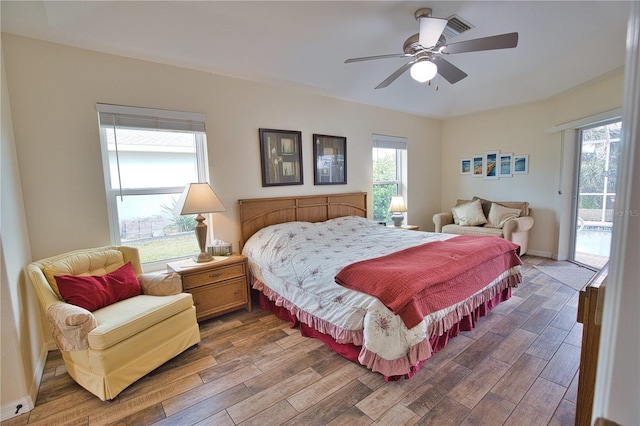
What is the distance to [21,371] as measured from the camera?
1734 millimetres

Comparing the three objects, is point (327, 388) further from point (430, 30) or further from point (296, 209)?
point (430, 30)

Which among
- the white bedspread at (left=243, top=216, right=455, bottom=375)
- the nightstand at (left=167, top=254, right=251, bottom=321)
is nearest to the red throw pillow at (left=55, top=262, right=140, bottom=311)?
the nightstand at (left=167, top=254, right=251, bottom=321)

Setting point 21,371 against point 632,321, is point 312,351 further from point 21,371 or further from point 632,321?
point 632,321

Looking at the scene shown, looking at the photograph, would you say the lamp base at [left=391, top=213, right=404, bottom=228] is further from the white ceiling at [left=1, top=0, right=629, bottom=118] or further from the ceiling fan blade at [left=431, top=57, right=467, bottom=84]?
the ceiling fan blade at [left=431, top=57, right=467, bottom=84]

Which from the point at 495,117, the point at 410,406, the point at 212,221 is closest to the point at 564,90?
the point at 495,117

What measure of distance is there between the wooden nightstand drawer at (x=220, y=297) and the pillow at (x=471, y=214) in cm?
377

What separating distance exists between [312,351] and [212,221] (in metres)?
1.76

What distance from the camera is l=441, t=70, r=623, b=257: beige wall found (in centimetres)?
400

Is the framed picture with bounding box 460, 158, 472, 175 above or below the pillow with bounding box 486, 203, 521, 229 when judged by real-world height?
above

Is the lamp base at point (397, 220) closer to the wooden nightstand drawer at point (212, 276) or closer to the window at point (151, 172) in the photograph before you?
the wooden nightstand drawer at point (212, 276)

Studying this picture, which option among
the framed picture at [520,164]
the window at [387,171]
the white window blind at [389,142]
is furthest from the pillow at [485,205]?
the white window blind at [389,142]

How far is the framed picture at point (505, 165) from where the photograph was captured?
16.2 ft

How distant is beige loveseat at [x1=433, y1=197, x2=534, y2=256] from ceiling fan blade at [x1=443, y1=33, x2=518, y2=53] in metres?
2.91

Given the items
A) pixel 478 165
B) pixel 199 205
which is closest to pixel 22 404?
pixel 199 205
